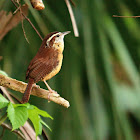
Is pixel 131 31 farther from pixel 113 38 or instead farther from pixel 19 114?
pixel 19 114

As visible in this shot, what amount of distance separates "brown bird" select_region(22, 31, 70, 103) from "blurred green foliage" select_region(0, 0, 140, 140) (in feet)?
1.50

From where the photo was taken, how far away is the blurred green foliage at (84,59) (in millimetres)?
2057

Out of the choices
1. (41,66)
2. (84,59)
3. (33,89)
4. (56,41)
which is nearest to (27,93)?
(33,89)

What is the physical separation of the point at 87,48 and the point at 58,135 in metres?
0.55

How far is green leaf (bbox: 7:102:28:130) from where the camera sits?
96cm

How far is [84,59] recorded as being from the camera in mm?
2135

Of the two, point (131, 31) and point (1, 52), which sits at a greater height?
point (1, 52)

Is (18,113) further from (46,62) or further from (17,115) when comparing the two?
(46,62)

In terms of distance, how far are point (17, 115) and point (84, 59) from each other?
1.20 meters

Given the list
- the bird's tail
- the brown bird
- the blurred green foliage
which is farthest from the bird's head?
the blurred green foliage

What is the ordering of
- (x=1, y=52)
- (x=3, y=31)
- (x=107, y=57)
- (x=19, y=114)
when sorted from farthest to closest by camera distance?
1. (x=1, y=52)
2. (x=107, y=57)
3. (x=3, y=31)
4. (x=19, y=114)

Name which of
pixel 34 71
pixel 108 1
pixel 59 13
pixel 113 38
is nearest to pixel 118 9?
pixel 108 1

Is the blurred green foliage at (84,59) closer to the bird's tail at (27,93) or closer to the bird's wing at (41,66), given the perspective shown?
the bird's wing at (41,66)

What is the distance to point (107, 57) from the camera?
80.2 inches
